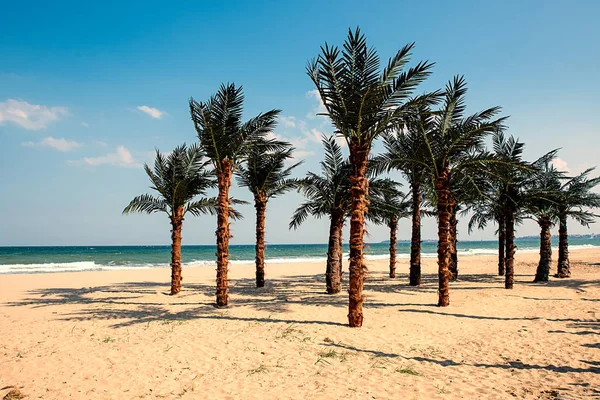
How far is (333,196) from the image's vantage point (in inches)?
607

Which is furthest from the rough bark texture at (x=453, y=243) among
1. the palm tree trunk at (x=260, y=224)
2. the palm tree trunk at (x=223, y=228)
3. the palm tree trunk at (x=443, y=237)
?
the palm tree trunk at (x=223, y=228)

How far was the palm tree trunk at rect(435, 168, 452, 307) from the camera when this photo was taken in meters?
12.2

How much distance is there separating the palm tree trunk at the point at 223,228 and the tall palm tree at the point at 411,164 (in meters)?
5.82

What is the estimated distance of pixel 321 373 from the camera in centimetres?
639

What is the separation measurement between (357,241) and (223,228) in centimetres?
512

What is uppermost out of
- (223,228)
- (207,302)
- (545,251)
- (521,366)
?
(223,228)

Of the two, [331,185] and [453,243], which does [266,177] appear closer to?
[331,185]

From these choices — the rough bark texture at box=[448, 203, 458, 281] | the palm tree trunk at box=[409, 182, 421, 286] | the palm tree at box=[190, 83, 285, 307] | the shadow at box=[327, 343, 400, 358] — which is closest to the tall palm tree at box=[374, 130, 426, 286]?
the palm tree trunk at box=[409, 182, 421, 286]

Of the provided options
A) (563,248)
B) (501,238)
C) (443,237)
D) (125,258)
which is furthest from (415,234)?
(125,258)

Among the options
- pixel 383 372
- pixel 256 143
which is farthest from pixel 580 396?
pixel 256 143

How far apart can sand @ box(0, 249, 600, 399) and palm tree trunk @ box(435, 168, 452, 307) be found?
59 cm

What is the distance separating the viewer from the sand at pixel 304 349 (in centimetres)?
584

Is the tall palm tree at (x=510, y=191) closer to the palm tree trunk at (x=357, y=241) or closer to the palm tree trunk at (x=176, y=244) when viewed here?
the palm tree trunk at (x=357, y=241)

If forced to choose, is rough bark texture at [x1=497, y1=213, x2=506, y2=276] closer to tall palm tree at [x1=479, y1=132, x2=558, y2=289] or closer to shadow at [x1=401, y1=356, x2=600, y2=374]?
tall palm tree at [x1=479, y1=132, x2=558, y2=289]
